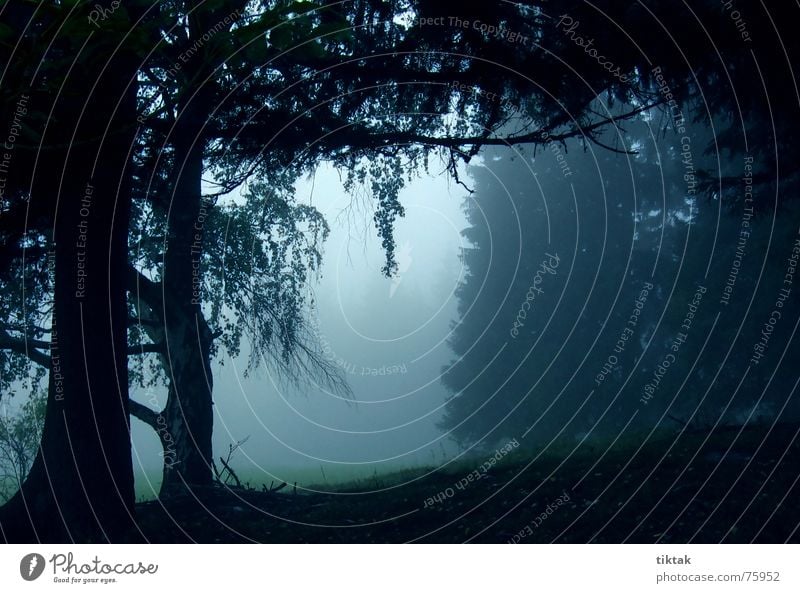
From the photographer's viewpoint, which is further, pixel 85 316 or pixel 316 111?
pixel 316 111

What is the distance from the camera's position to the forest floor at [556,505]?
7.71m

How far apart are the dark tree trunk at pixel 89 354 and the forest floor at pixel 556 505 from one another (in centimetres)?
91

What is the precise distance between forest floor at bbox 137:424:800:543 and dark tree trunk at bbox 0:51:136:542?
36.0 inches

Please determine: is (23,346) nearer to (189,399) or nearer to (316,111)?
(189,399)

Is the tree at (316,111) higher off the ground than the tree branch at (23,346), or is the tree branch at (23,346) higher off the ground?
the tree at (316,111)

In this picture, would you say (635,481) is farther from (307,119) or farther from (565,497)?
(307,119)

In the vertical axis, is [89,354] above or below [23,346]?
below

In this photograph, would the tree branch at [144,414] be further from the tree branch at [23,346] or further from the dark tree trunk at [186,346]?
the tree branch at [23,346]

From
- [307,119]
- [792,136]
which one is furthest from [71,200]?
[792,136]

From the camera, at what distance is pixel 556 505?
8352 mm

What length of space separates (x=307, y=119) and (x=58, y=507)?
18.9ft

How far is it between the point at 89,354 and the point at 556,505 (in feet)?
18.7

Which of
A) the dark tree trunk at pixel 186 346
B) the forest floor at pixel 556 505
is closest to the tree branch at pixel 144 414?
the dark tree trunk at pixel 186 346

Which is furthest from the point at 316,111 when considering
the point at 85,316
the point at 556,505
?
the point at 556,505
